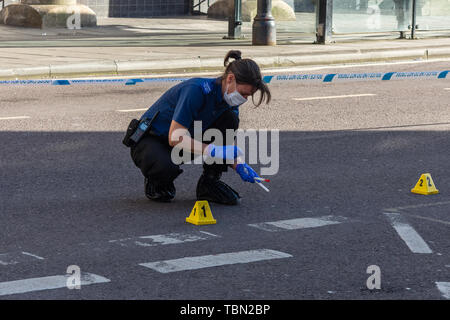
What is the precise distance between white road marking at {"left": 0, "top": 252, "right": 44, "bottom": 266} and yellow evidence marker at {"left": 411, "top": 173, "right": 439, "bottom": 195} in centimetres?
321

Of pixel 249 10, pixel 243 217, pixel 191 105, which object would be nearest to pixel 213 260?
pixel 243 217

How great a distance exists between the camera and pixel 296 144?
9320 millimetres

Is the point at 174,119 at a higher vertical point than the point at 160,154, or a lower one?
higher

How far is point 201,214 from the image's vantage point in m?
6.32

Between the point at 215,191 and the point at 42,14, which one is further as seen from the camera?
the point at 42,14

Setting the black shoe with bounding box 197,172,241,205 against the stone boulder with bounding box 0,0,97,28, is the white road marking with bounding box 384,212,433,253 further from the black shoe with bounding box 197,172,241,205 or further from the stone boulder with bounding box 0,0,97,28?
the stone boulder with bounding box 0,0,97,28

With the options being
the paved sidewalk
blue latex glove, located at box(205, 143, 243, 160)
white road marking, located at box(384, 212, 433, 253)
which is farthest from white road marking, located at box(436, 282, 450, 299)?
the paved sidewalk

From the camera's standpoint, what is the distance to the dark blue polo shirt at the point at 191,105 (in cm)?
649

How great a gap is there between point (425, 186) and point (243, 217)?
1601 mm

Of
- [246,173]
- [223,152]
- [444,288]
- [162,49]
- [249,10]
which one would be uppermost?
[249,10]

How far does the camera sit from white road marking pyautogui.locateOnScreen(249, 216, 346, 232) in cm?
633

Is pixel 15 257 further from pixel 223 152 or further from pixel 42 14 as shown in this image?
pixel 42 14

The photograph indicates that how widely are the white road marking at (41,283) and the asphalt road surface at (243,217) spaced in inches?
0.4
